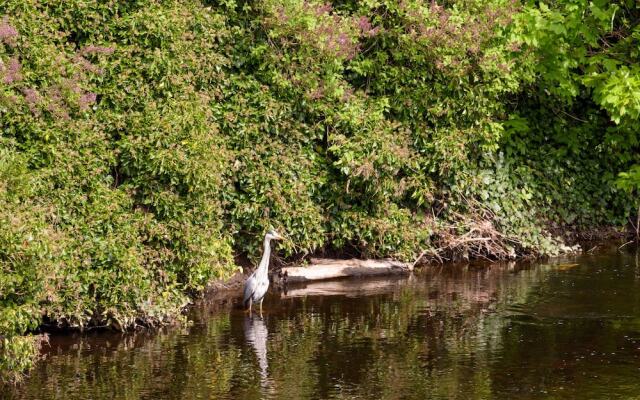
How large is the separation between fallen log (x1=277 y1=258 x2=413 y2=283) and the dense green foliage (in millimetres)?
279

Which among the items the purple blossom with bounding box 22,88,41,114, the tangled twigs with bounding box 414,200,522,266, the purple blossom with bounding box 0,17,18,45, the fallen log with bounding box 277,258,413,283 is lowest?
the fallen log with bounding box 277,258,413,283

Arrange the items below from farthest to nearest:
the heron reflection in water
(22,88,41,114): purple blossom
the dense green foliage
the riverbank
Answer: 1. (22,88,41,114): purple blossom
2. the dense green foliage
3. the heron reflection in water
4. the riverbank

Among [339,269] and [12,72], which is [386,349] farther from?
[12,72]

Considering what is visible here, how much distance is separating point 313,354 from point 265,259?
321 cm

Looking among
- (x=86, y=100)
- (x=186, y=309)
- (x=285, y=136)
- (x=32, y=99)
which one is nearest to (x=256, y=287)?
(x=186, y=309)

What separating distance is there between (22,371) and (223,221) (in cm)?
587

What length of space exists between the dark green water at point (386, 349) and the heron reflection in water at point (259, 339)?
0.6 inches

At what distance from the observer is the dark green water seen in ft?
38.5

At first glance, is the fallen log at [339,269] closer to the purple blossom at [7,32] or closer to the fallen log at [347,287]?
the fallen log at [347,287]

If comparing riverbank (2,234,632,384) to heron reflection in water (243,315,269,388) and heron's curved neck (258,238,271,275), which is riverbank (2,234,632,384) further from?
heron reflection in water (243,315,269,388)

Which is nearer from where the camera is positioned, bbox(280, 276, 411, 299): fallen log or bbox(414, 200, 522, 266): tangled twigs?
bbox(280, 276, 411, 299): fallen log

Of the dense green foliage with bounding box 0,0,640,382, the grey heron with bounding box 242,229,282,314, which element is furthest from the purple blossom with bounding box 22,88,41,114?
the grey heron with bounding box 242,229,282,314

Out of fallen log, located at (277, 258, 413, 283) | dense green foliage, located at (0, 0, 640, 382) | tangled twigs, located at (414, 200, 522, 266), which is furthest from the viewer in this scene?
tangled twigs, located at (414, 200, 522, 266)

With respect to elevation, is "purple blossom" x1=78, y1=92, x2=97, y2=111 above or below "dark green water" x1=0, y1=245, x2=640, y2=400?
above
